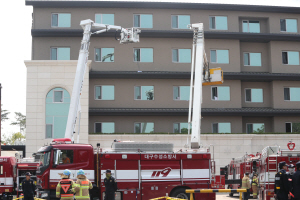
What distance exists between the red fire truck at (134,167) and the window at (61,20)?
82.5ft

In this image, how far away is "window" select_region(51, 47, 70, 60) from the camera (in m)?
43.7

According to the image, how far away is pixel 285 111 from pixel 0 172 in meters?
28.7

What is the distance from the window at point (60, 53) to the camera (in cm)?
4369

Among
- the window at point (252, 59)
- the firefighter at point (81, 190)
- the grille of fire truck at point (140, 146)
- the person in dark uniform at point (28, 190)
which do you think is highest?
the window at point (252, 59)

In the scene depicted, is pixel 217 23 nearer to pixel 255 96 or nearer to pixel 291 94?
pixel 255 96

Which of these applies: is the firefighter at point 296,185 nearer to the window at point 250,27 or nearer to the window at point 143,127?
the window at point 143,127

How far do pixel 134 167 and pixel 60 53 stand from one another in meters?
25.5

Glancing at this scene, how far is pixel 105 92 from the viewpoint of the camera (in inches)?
1726

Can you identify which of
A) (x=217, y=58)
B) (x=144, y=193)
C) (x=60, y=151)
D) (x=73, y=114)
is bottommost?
(x=144, y=193)

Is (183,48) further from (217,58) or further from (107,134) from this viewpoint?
(107,134)

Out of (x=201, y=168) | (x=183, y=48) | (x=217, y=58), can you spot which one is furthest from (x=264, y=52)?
(x=201, y=168)

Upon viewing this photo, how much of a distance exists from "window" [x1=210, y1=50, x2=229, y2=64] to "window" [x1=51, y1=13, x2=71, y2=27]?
568 inches

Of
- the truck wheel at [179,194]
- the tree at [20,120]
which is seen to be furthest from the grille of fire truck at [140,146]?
the tree at [20,120]

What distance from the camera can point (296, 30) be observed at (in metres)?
47.4
